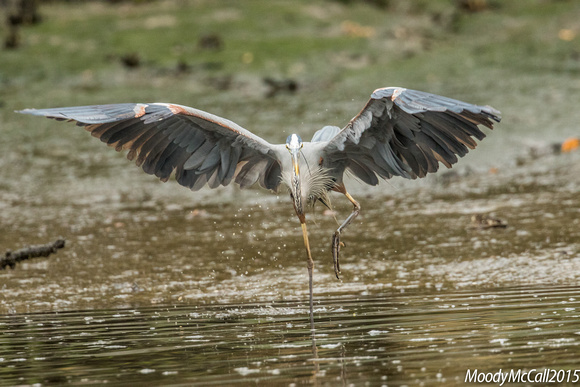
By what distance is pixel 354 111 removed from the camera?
1190 cm

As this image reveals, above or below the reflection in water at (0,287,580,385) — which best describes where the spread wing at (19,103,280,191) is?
above

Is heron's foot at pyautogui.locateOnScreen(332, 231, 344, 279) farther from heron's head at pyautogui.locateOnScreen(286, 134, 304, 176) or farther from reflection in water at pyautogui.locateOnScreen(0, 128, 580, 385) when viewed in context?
heron's head at pyautogui.locateOnScreen(286, 134, 304, 176)

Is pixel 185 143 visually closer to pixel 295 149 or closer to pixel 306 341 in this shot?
pixel 295 149

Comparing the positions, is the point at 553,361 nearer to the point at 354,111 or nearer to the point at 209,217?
the point at 209,217

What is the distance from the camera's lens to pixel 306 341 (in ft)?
15.2

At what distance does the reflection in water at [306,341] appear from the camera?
3.90 metres

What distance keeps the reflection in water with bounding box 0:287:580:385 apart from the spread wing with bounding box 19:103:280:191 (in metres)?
1.15

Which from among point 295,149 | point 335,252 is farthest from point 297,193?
point 335,252

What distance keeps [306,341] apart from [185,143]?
2.28 metres

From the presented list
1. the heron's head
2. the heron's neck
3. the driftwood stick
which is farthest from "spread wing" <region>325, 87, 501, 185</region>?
the driftwood stick

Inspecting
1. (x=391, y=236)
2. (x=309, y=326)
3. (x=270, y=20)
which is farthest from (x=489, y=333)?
(x=270, y=20)

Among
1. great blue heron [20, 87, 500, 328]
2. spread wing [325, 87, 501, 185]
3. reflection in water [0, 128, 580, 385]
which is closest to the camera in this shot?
reflection in water [0, 128, 580, 385]

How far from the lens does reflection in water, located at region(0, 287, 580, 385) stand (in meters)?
3.90

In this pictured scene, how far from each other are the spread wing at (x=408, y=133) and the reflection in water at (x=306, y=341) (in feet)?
3.29
